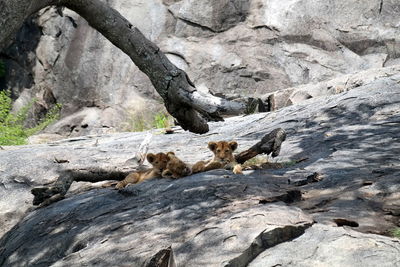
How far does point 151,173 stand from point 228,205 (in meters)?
2.65

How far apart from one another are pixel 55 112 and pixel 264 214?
60.3 feet

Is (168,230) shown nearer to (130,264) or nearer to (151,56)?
(130,264)

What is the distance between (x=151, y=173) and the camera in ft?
29.1

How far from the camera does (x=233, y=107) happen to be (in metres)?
6.21

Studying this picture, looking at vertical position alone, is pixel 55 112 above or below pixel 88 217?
above

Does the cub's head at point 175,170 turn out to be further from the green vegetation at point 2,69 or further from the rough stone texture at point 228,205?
the green vegetation at point 2,69

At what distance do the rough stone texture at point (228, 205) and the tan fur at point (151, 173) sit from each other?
0.50 metres

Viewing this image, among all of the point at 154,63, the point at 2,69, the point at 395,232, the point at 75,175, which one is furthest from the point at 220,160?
the point at 2,69

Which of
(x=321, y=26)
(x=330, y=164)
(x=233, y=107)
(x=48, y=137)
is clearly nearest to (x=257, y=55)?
(x=321, y=26)

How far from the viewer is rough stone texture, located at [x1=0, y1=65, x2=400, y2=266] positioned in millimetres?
5410

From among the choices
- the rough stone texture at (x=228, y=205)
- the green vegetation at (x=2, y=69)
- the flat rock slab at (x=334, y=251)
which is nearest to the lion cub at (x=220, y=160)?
the rough stone texture at (x=228, y=205)

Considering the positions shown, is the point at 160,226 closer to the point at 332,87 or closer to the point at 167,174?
the point at 167,174

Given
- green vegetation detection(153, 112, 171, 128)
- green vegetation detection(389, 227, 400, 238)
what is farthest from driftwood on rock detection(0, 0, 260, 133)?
green vegetation detection(153, 112, 171, 128)

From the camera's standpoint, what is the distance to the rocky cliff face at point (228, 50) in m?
20.2
